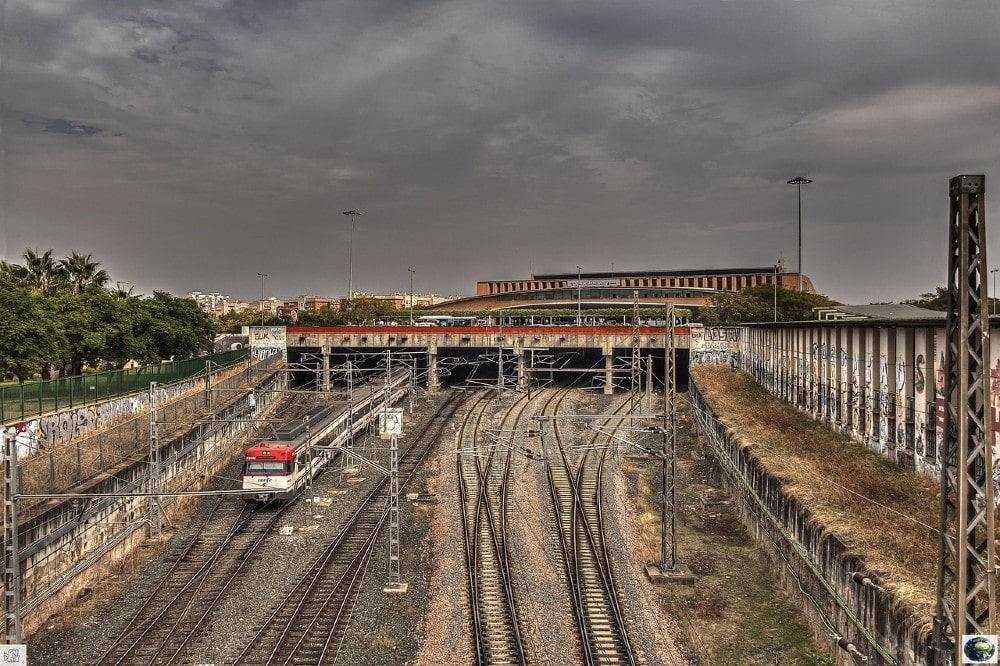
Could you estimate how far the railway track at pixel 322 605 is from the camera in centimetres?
1892

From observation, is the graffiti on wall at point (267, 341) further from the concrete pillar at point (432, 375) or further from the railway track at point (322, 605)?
the railway track at point (322, 605)

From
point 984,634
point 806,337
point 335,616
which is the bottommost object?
point 335,616

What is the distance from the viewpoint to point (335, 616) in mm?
21031

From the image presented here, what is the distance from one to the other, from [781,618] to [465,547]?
11100 mm

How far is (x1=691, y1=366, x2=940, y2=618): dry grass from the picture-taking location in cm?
1587

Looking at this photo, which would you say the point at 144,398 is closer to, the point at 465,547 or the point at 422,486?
the point at 422,486

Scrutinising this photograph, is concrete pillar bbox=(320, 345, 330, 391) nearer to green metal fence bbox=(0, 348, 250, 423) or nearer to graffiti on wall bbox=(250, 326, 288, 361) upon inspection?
graffiti on wall bbox=(250, 326, 288, 361)

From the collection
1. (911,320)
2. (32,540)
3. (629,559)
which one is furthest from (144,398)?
(911,320)

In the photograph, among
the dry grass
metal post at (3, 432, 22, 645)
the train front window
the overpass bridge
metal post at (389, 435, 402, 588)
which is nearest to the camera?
metal post at (3, 432, 22, 645)

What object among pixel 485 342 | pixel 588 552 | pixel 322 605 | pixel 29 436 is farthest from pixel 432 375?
pixel 322 605

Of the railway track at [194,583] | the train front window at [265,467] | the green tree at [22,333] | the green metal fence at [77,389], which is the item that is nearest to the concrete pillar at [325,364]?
the green metal fence at [77,389]

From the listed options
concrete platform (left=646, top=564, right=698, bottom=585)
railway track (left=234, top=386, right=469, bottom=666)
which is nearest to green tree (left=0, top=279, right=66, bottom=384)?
railway track (left=234, top=386, right=469, bottom=666)

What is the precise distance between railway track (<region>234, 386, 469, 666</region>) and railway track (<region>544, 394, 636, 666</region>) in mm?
6929

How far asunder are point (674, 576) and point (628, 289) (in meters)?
115
